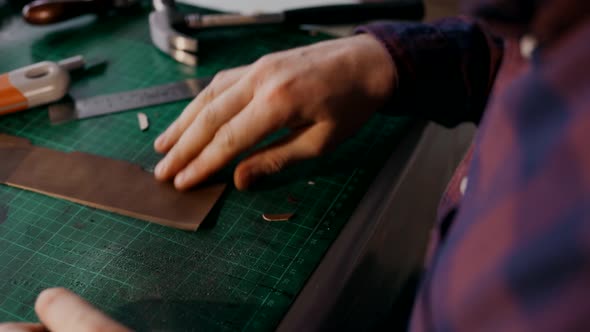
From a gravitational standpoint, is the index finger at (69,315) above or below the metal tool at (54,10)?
below

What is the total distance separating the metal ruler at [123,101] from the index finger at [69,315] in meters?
0.47

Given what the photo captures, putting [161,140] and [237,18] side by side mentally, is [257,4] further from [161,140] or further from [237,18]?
[161,140]

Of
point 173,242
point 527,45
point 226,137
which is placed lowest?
point 173,242

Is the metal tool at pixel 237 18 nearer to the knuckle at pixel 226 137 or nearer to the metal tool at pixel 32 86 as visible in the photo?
the metal tool at pixel 32 86

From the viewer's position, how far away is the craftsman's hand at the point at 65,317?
565 mm

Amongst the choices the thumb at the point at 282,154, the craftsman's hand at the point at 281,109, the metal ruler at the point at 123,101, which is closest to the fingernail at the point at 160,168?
the craftsman's hand at the point at 281,109

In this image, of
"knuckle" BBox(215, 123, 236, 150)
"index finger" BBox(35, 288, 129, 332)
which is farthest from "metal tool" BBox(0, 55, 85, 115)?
"index finger" BBox(35, 288, 129, 332)

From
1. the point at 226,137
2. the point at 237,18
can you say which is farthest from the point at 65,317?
the point at 237,18

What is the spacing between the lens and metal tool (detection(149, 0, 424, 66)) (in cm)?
112

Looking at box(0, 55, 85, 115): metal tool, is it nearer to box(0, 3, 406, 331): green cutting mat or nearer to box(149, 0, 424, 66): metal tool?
box(0, 3, 406, 331): green cutting mat

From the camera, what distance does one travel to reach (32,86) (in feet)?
3.23

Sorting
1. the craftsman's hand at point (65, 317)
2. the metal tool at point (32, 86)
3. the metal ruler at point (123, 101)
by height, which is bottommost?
the metal ruler at point (123, 101)

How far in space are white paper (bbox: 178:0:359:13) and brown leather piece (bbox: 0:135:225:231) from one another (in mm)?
529

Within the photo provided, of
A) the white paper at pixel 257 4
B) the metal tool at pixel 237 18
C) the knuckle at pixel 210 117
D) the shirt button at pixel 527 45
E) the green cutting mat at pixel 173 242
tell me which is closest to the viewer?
the shirt button at pixel 527 45
